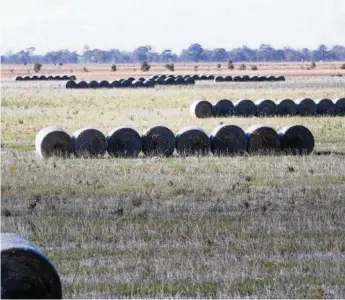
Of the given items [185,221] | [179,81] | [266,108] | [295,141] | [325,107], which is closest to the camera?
[185,221]

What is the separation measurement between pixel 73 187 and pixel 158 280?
771 centimetres

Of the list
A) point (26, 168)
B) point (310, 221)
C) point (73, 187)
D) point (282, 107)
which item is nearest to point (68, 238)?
point (310, 221)

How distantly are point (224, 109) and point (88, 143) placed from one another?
53.1 feet

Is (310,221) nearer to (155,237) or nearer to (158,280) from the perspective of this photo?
(155,237)

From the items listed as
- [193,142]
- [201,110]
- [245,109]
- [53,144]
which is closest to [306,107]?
[245,109]

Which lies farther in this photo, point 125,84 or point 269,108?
point 125,84

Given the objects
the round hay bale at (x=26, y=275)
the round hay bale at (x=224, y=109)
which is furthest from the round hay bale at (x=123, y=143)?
the round hay bale at (x=224, y=109)

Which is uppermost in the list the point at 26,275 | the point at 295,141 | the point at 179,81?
the point at 26,275

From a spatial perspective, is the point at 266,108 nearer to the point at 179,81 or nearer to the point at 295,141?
the point at 295,141

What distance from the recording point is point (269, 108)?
38.5 meters

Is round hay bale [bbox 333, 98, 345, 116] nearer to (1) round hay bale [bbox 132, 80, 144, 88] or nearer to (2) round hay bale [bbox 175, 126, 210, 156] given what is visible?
(2) round hay bale [bbox 175, 126, 210, 156]

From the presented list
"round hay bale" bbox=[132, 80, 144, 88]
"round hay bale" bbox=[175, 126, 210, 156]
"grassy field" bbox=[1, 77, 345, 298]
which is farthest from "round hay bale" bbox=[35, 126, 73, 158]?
"round hay bale" bbox=[132, 80, 144, 88]

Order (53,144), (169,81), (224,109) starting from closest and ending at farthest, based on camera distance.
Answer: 1. (53,144)
2. (224,109)
3. (169,81)

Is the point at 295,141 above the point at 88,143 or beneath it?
beneath
